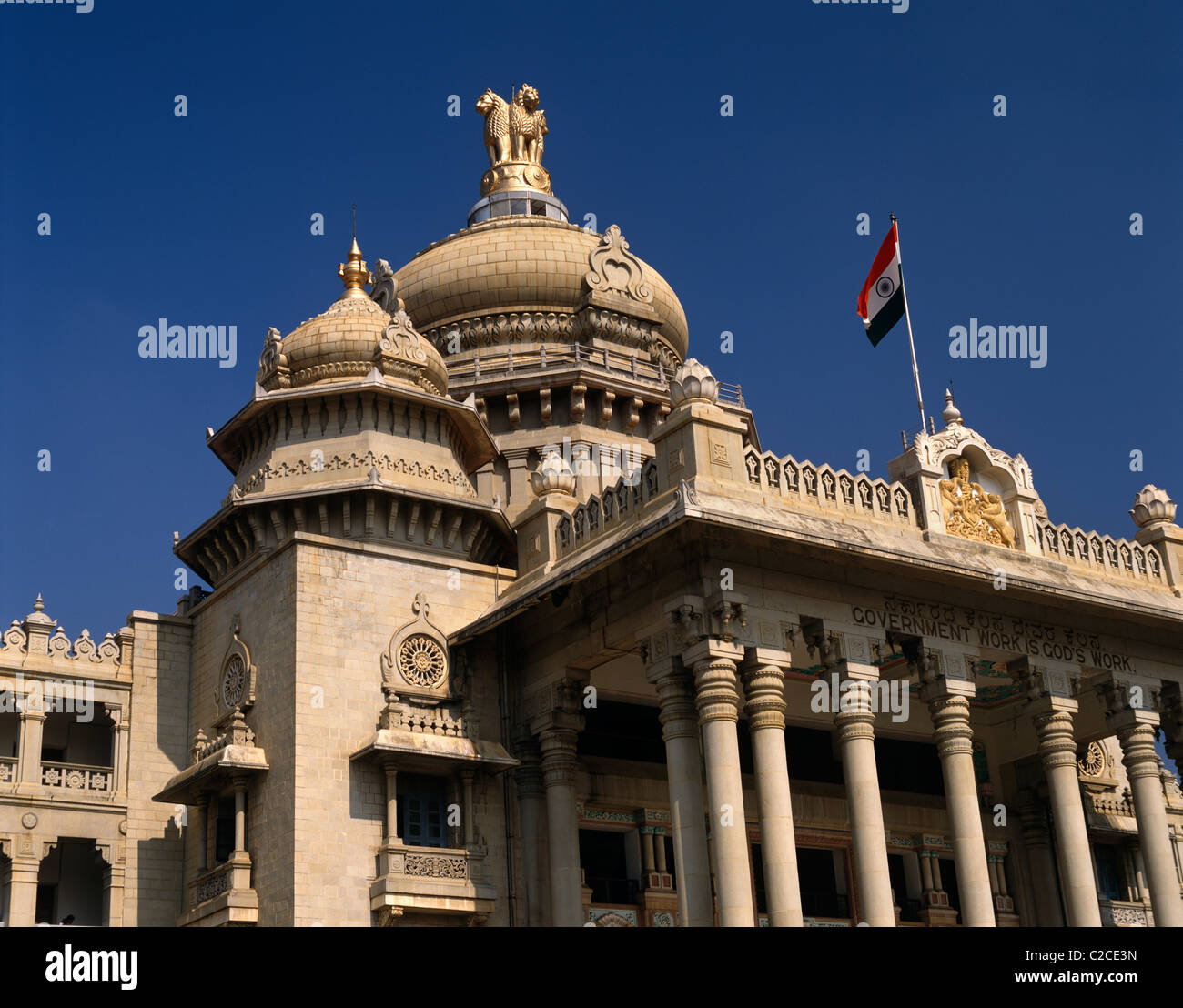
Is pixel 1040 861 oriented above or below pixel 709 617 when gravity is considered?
below

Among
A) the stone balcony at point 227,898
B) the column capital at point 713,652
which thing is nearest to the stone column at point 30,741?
the stone balcony at point 227,898

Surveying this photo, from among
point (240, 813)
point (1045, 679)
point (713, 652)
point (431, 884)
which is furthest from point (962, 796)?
point (240, 813)

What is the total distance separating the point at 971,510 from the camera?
29.8 m

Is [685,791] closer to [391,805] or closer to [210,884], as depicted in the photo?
[391,805]

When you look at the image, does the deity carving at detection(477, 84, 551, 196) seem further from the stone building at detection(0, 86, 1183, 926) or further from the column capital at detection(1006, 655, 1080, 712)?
the column capital at detection(1006, 655, 1080, 712)

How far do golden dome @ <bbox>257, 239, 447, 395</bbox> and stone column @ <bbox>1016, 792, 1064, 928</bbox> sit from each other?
648 inches

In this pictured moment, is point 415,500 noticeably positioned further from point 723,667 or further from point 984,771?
point 984,771

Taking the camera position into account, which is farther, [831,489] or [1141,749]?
[1141,749]

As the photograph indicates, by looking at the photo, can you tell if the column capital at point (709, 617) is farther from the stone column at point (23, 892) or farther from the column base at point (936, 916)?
the stone column at point (23, 892)

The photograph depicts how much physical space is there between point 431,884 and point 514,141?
28.5 m

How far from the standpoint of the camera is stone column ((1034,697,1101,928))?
91.5 feet

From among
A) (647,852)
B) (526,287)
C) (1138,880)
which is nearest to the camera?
(647,852)

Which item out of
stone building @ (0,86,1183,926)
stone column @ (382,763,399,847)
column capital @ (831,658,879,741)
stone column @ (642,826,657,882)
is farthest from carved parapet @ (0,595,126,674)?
column capital @ (831,658,879,741)

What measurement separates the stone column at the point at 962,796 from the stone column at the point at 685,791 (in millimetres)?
4609
